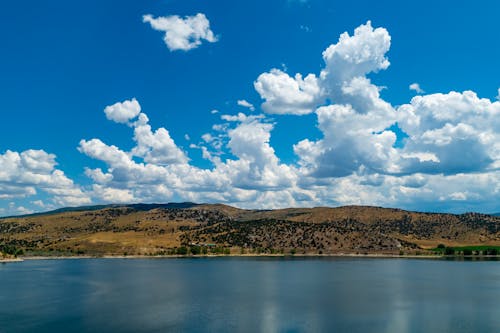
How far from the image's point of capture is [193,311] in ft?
309

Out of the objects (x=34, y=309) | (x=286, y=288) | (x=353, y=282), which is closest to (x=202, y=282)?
(x=286, y=288)

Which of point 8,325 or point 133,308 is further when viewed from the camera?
point 133,308

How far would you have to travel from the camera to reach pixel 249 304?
10488 cm

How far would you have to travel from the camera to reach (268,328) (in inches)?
3081

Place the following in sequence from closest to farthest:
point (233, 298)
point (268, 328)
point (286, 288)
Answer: point (268, 328) < point (233, 298) < point (286, 288)

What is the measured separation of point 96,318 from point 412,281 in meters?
110

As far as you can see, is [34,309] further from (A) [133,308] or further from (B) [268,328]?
(B) [268,328]

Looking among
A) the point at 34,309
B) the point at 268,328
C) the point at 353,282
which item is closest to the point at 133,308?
the point at 34,309

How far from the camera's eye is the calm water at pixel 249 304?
8031cm

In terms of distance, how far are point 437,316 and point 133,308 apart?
2457 inches

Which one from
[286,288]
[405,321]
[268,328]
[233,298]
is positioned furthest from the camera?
[286,288]

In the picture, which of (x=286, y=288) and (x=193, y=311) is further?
(x=286, y=288)

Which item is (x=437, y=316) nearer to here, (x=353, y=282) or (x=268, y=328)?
(x=268, y=328)

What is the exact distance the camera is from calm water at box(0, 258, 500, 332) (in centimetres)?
8031
